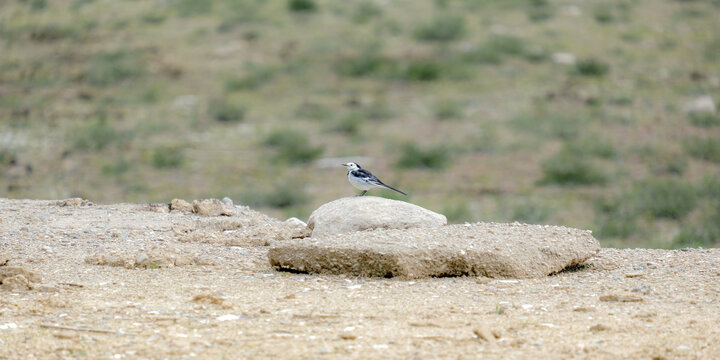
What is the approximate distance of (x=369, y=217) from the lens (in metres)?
6.40

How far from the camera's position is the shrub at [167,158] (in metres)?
13.6

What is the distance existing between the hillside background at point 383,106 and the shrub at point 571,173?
1.4 inches

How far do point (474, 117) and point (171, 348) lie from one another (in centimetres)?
1176

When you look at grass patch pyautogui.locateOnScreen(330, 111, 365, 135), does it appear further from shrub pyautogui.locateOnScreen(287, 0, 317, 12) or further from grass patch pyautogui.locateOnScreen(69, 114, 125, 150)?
shrub pyautogui.locateOnScreen(287, 0, 317, 12)

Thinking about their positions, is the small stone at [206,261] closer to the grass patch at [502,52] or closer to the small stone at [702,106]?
the small stone at [702,106]

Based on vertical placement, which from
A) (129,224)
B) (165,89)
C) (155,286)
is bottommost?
(165,89)

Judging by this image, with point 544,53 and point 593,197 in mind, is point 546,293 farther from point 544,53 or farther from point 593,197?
point 544,53

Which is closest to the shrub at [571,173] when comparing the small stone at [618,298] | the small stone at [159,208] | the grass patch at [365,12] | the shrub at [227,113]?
the shrub at [227,113]

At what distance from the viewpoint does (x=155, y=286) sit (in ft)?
17.3

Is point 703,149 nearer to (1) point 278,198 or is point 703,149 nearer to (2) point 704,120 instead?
(2) point 704,120

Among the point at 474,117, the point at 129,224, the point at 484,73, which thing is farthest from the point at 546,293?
the point at 484,73

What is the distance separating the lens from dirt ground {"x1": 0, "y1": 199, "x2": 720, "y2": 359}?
13.6 feet

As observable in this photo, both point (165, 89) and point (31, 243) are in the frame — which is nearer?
point (31, 243)

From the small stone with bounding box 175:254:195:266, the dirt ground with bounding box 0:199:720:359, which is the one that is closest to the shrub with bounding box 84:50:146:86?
the dirt ground with bounding box 0:199:720:359
